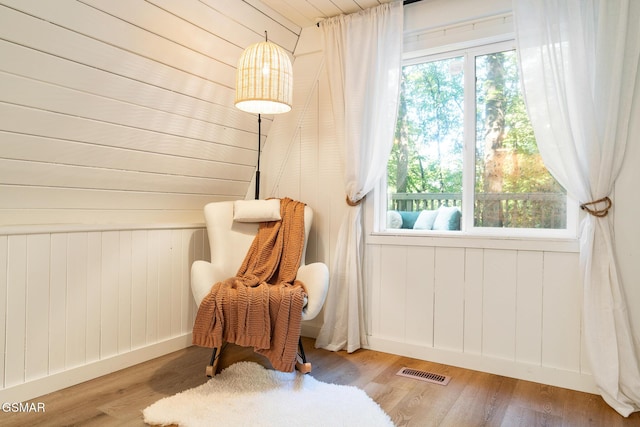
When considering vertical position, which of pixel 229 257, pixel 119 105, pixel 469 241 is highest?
pixel 119 105

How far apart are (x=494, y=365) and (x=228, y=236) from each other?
5.61 ft

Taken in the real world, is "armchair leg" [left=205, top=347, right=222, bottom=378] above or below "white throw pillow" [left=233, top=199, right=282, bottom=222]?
below

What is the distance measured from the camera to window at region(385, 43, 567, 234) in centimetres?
238

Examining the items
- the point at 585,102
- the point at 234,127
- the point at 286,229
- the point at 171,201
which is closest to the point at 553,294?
the point at 585,102

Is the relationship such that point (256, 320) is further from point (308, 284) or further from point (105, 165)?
point (105, 165)

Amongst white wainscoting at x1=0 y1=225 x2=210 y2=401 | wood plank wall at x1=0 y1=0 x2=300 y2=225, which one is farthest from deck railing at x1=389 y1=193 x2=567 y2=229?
white wainscoting at x1=0 y1=225 x2=210 y2=401

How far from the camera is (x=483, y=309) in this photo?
2.37m

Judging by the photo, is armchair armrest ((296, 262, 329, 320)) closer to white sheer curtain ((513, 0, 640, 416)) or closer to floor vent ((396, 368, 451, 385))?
floor vent ((396, 368, 451, 385))

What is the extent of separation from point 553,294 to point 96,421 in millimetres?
2221

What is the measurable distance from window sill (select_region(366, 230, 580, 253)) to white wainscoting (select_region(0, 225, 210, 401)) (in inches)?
50.7

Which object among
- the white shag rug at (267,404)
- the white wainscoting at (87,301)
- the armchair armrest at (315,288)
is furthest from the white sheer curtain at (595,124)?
the white wainscoting at (87,301)

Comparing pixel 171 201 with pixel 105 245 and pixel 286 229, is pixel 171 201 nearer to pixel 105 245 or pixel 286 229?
pixel 105 245

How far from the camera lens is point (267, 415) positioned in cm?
177

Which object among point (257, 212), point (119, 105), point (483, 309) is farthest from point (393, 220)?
point (119, 105)
